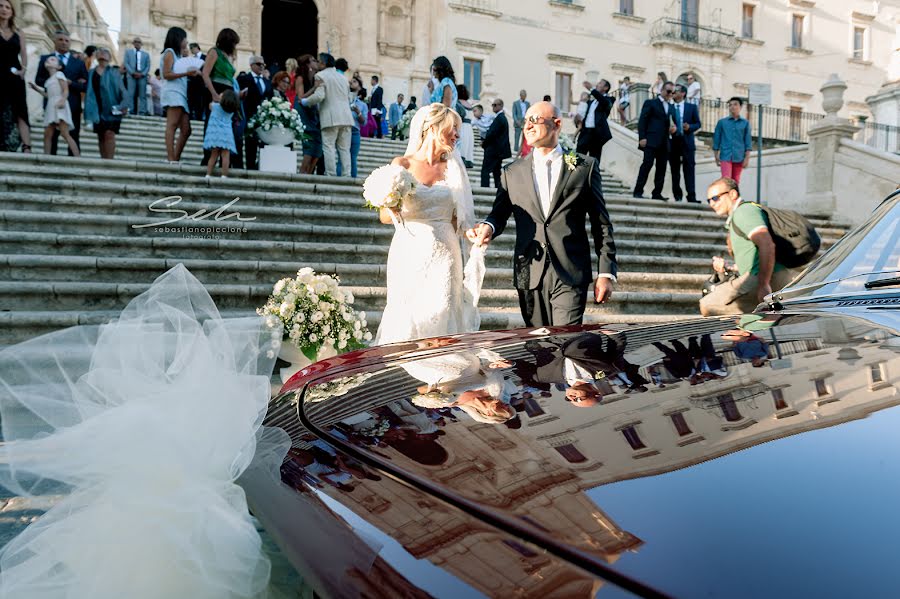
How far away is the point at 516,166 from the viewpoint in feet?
14.0

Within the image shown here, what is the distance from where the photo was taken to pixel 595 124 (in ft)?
40.0

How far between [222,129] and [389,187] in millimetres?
5958

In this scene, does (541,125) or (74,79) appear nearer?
(541,125)

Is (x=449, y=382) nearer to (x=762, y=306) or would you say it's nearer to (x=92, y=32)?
(x=762, y=306)

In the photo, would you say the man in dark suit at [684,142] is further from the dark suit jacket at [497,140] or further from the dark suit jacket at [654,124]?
the dark suit jacket at [497,140]

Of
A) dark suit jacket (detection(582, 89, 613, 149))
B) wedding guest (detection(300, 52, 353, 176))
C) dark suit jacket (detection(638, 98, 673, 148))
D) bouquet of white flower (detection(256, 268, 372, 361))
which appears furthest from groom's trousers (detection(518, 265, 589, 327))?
dark suit jacket (detection(582, 89, 613, 149))

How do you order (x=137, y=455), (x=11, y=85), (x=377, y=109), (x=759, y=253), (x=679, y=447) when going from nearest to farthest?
(x=679, y=447), (x=137, y=455), (x=759, y=253), (x=11, y=85), (x=377, y=109)

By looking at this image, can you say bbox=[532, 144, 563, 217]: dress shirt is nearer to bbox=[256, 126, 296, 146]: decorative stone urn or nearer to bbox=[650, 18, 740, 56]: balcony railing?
bbox=[256, 126, 296, 146]: decorative stone urn

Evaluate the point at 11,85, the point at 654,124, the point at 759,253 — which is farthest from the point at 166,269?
the point at 654,124

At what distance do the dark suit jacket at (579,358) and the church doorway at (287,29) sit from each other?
95.1 ft

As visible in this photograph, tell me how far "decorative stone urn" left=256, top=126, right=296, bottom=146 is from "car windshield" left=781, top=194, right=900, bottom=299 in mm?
8940

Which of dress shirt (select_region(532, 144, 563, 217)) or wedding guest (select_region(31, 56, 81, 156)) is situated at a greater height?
wedding guest (select_region(31, 56, 81, 156))

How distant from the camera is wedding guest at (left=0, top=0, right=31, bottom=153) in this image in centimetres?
874

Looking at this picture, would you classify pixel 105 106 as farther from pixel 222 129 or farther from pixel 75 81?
pixel 222 129
